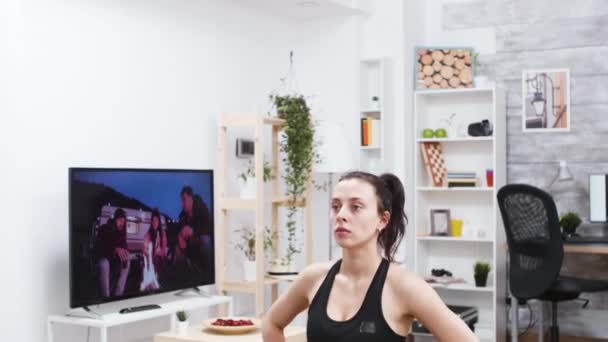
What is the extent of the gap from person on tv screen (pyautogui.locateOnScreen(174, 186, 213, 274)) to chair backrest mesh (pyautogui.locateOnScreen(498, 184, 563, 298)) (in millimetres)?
1834

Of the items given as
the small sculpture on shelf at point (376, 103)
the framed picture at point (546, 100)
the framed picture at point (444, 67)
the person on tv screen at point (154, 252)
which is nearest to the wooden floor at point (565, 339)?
the framed picture at point (546, 100)

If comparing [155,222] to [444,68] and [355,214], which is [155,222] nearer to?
[444,68]

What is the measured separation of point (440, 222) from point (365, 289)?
4367 millimetres

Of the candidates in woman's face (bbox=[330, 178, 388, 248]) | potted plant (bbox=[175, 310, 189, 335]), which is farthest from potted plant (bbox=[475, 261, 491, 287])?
woman's face (bbox=[330, 178, 388, 248])

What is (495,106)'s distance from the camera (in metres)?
6.06

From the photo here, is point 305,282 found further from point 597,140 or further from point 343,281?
point 597,140

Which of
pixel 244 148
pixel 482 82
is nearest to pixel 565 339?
pixel 482 82

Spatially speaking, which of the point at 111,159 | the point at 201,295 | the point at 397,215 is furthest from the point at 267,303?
the point at 397,215

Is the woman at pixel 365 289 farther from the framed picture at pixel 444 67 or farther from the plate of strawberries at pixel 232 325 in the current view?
the framed picture at pixel 444 67

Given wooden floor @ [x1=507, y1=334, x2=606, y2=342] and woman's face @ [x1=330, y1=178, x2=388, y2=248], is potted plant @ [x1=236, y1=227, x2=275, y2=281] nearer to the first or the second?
wooden floor @ [x1=507, y1=334, x2=606, y2=342]

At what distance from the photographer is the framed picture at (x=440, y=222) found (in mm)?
6406

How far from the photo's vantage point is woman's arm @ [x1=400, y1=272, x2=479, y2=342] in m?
2.02

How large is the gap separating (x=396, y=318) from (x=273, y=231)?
3760 millimetres

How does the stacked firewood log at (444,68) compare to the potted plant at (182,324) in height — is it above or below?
above
